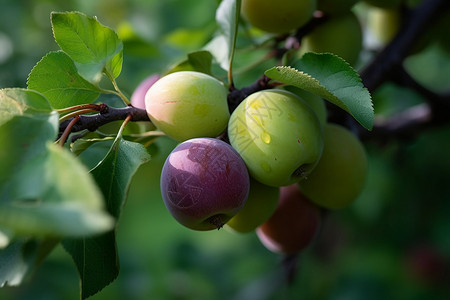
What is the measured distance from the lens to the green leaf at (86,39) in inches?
29.5

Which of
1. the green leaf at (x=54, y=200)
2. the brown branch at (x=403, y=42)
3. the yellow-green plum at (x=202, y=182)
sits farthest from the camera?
the brown branch at (x=403, y=42)

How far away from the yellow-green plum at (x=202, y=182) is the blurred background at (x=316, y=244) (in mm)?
1032

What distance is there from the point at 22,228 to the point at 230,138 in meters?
0.39

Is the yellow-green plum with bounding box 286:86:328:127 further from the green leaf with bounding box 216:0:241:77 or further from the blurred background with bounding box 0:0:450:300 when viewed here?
the blurred background with bounding box 0:0:450:300

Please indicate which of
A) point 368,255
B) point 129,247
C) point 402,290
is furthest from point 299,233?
point 129,247

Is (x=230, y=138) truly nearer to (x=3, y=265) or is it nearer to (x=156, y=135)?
(x=156, y=135)

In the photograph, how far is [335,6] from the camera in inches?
39.2

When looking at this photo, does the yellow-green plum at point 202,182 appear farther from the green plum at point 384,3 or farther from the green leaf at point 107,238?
the green plum at point 384,3

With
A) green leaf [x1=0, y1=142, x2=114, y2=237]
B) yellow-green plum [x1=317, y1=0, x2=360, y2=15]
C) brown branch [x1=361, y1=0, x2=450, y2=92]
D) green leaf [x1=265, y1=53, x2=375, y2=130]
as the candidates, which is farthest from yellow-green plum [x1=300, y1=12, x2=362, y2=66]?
green leaf [x1=0, y1=142, x2=114, y2=237]

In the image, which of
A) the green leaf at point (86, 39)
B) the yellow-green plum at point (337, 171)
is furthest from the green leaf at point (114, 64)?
the yellow-green plum at point (337, 171)

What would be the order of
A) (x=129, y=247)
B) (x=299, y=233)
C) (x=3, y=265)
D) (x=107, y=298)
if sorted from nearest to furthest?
(x=3, y=265)
(x=299, y=233)
(x=107, y=298)
(x=129, y=247)

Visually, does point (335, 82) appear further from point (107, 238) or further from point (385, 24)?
point (385, 24)

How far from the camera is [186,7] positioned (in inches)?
71.7

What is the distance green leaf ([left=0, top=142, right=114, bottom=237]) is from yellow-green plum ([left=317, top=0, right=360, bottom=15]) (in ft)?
2.14
